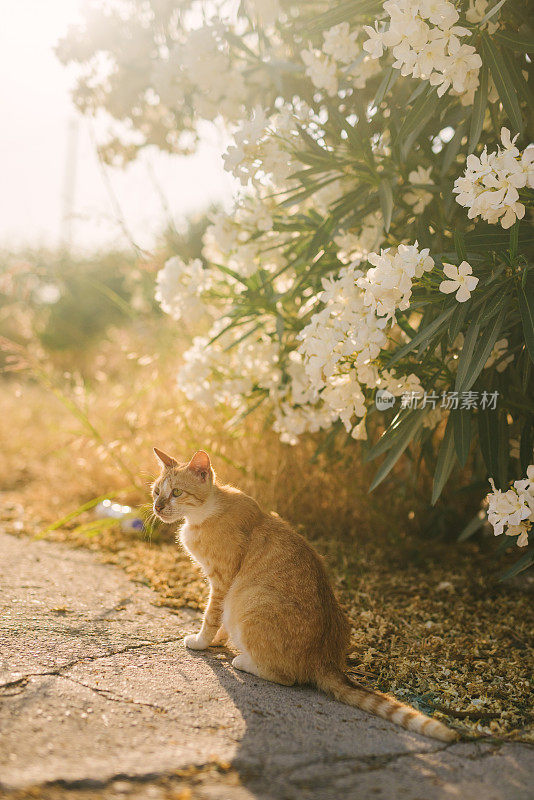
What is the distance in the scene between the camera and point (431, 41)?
2.34m

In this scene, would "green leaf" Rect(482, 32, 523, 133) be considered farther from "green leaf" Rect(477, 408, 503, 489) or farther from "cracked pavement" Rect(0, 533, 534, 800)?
"cracked pavement" Rect(0, 533, 534, 800)

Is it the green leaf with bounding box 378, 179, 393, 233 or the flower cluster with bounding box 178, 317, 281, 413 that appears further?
the flower cluster with bounding box 178, 317, 281, 413

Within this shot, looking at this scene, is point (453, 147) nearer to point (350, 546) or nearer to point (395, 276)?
point (395, 276)

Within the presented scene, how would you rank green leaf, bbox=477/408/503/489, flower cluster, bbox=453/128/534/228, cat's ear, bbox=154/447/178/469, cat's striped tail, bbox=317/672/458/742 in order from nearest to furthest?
cat's striped tail, bbox=317/672/458/742 < flower cluster, bbox=453/128/534/228 < green leaf, bbox=477/408/503/489 < cat's ear, bbox=154/447/178/469

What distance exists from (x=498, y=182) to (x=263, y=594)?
1.57 m

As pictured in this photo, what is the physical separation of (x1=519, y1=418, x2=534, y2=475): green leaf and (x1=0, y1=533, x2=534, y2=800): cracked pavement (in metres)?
1.18

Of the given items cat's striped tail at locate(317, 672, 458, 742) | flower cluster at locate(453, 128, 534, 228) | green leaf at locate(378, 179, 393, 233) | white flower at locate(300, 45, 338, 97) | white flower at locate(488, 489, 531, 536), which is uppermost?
white flower at locate(300, 45, 338, 97)

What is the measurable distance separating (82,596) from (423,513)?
2035mm

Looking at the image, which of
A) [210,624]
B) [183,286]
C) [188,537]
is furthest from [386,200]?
[210,624]

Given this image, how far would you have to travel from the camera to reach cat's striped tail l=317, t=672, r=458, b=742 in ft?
6.39

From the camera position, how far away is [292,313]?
3.55 metres

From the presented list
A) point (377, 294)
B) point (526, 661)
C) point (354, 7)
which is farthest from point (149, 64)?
point (526, 661)

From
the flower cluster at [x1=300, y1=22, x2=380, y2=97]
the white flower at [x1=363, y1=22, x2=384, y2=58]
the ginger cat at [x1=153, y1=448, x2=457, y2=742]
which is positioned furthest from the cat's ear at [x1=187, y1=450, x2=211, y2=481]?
the flower cluster at [x1=300, y1=22, x2=380, y2=97]

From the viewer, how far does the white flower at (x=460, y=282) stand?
2223 mm
